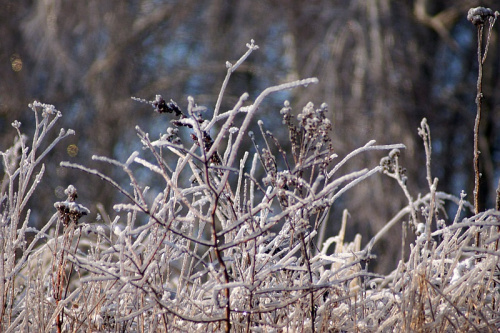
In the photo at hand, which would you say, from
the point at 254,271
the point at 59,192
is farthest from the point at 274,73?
the point at 254,271

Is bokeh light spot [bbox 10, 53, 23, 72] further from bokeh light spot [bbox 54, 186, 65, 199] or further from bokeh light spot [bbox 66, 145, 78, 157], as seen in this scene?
bokeh light spot [bbox 54, 186, 65, 199]

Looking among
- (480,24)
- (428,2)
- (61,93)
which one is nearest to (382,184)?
(428,2)

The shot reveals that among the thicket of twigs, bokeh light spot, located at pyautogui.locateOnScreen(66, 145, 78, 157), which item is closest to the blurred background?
bokeh light spot, located at pyautogui.locateOnScreen(66, 145, 78, 157)

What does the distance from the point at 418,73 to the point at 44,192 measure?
190 inches

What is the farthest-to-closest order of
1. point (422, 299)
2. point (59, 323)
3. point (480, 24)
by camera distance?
point (480, 24), point (59, 323), point (422, 299)

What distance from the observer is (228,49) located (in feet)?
26.5

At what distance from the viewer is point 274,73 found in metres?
8.05

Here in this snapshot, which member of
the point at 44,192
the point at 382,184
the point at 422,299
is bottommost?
the point at 422,299

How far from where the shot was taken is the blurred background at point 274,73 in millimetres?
6449

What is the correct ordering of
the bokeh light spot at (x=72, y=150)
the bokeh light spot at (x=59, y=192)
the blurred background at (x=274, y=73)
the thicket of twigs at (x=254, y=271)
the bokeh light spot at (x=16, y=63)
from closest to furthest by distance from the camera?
the thicket of twigs at (x=254, y=271) < the blurred background at (x=274, y=73) < the bokeh light spot at (x=59, y=192) < the bokeh light spot at (x=72, y=150) < the bokeh light spot at (x=16, y=63)

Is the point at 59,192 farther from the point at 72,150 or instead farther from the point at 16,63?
the point at 16,63

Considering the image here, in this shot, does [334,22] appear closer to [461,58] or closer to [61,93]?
[461,58]

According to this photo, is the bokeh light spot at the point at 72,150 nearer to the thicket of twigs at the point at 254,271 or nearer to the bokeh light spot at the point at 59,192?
the bokeh light spot at the point at 59,192

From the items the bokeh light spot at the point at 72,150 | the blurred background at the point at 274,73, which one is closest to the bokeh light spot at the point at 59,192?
the blurred background at the point at 274,73
